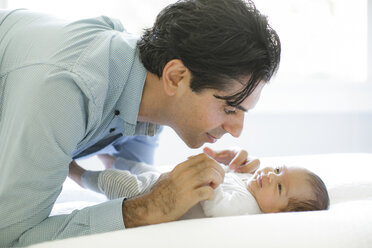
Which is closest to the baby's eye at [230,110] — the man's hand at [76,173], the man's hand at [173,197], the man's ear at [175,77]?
the man's ear at [175,77]

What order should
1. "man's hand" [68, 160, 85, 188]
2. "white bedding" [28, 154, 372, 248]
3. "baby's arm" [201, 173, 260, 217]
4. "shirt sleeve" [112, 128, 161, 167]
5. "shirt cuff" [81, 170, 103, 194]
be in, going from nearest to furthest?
"white bedding" [28, 154, 372, 248] < "baby's arm" [201, 173, 260, 217] < "shirt cuff" [81, 170, 103, 194] < "man's hand" [68, 160, 85, 188] < "shirt sleeve" [112, 128, 161, 167]

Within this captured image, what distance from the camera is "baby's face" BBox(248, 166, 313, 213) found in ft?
4.21

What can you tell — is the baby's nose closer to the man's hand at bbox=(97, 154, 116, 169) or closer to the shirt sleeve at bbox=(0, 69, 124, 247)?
the shirt sleeve at bbox=(0, 69, 124, 247)

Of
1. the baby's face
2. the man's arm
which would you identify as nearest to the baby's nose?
the baby's face

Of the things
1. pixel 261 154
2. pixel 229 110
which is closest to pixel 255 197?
pixel 229 110

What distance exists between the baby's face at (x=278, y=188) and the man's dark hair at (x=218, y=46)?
0.92 feet

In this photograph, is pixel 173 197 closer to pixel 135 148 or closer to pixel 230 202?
pixel 230 202

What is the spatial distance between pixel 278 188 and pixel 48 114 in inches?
29.2

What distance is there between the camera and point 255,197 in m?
1.31

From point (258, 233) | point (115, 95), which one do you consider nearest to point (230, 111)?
point (115, 95)

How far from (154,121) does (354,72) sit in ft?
6.62

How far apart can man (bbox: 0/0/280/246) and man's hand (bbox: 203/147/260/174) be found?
11 mm

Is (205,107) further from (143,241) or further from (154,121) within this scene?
(143,241)

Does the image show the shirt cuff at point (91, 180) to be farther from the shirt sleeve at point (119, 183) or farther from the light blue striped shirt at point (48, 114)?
the light blue striped shirt at point (48, 114)
